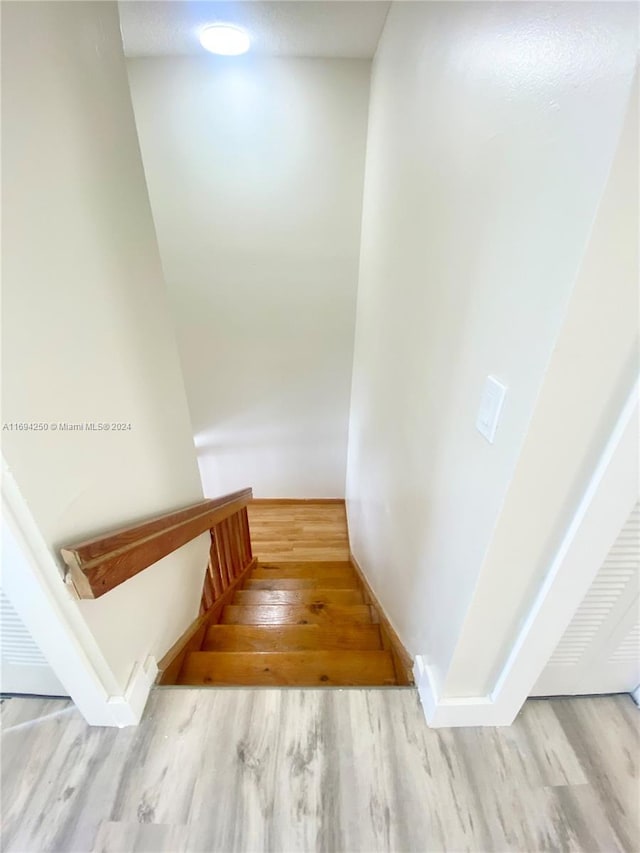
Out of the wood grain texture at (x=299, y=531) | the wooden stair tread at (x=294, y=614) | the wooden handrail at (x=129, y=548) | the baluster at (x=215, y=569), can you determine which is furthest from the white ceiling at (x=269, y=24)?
the wood grain texture at (x=299, y=531)

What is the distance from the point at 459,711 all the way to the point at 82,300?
142cm

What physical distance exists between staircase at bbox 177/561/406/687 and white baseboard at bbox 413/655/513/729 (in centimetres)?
30

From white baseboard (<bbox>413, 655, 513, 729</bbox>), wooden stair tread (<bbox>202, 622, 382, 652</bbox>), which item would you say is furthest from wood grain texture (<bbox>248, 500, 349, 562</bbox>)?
white baseboard (<bbox>413, 655, 513, 729</bbox>)

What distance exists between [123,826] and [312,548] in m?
2.69

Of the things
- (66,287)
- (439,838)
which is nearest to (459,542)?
(439,838)

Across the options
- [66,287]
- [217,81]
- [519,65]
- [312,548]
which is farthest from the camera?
[312,548]

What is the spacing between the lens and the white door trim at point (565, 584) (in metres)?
0.63

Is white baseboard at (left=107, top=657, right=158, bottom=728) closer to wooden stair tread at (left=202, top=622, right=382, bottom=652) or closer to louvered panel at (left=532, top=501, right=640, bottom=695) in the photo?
wooden stair tread at (left=202, top=622, right=382, bottom=652)

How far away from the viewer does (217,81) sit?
2260 mm

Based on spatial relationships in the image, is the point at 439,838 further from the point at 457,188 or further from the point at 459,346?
the point at 457,188

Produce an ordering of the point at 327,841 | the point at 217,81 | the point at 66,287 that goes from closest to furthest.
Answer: the point at 66,287 < the point at 327,841 < the point at 217,81

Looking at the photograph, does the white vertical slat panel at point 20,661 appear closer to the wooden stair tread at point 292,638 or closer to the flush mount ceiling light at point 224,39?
the wooden stair tread at point 292,638

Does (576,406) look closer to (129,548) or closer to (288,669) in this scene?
(129,548)

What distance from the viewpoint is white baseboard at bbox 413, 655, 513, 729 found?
3.45 ft
